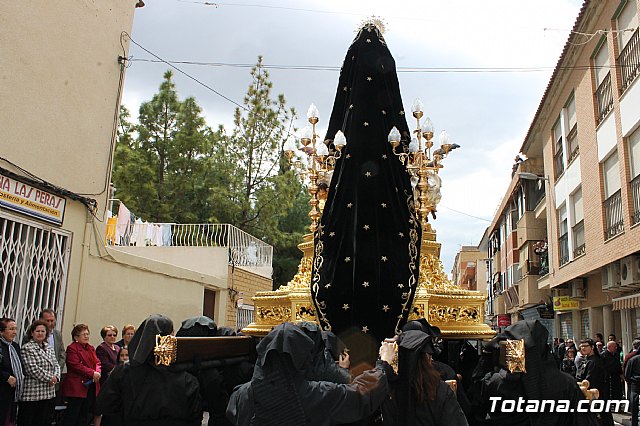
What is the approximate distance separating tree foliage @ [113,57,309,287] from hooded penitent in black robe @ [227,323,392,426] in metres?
15.2

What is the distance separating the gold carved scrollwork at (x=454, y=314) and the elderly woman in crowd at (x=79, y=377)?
4.09 m

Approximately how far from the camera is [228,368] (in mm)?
4242

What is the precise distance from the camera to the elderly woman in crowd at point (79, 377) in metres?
6.29

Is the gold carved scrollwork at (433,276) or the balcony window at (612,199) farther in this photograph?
the balcony window at (612,199)

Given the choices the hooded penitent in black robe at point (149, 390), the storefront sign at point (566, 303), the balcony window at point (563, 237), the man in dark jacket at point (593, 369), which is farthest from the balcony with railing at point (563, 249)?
the hooded penitent in black robe at point (149, 390)

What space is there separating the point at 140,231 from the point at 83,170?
6.39 metres

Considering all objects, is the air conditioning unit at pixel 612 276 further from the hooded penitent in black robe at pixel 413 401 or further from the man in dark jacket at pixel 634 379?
the hooded penitent in black robe at pixel 413 401

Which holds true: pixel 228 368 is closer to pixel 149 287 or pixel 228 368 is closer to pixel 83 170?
pixel 83 170

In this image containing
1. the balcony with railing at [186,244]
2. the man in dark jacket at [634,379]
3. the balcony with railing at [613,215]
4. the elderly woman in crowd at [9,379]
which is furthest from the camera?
the balcony with railing at [186,244]

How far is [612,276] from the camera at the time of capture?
42.8 feet

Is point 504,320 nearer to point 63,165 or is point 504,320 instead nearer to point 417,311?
point 63,165

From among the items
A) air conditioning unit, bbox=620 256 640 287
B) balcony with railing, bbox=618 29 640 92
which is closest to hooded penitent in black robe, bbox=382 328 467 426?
air conditioning unit, bbox=620 256 640 287

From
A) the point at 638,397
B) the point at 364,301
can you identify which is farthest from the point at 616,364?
the point at 364,301

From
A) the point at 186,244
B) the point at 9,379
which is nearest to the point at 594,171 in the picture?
the point at 186,244
